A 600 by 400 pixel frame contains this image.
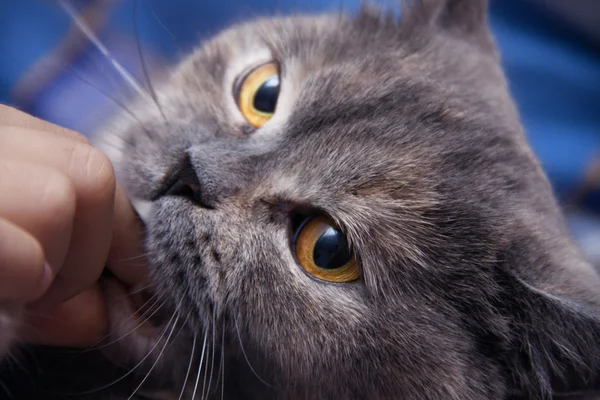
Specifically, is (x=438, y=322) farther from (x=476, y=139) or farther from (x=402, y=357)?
(x=476, y=139)

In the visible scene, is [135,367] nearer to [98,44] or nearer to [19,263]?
[19,263]

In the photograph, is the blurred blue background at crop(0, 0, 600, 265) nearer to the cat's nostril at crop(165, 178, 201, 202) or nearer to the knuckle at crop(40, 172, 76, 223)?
the cat's nostril at crop(165, 178, 201, 202)

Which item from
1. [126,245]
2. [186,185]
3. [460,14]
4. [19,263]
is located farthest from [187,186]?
[460,14]

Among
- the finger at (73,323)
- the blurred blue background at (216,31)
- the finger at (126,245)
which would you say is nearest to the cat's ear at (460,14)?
the blurred blue background at (216,31)

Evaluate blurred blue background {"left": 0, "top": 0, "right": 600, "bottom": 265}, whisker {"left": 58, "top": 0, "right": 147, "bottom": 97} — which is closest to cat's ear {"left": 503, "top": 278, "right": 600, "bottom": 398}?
blurred blue background {"left": 0, "top": 0, "right": 600, "bottom": 265}

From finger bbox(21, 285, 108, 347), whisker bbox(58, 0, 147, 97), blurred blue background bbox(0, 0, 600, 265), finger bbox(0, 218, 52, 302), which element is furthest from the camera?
blurred blue background bbox(0, 0, 600, 265)

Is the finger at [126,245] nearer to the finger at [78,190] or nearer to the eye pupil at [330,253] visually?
the finger at [78,190]
